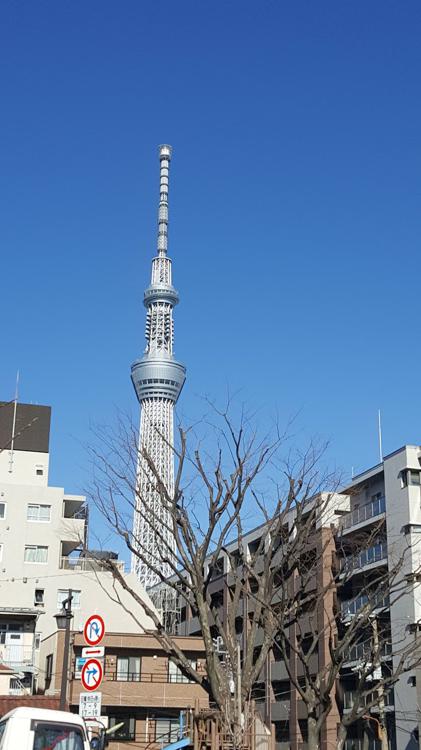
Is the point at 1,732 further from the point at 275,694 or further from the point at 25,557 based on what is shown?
the point at 275,694

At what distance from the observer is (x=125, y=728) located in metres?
37.4

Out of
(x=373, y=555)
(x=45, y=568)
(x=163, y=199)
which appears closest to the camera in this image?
(x=373, y=555)

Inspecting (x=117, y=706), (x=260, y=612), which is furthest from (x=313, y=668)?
(x=260, y=612)

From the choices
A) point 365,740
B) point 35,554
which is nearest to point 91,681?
point 365,740

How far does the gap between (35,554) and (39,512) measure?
2282 mm

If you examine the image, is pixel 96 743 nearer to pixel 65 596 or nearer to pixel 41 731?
pixel 41 731

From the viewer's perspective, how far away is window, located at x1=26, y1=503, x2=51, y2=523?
47031mm

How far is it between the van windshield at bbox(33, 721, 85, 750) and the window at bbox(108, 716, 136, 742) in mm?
27813

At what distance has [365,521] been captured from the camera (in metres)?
46.1

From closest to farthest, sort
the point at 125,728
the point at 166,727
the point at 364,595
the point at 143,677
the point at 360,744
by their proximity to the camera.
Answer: the point at 125,728, the point at 166,727, the point at 143,677, the point at 360,744, the point at 364,595

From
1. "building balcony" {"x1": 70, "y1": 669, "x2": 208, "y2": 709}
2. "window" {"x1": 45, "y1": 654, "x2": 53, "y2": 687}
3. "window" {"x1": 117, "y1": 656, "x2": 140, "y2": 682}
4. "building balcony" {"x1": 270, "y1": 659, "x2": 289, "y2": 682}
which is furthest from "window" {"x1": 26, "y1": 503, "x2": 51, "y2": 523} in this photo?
"building balcony" {"x1": 270, "y1": 659, "x2": 289, "y2": 682}

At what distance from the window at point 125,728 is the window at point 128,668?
165 cm

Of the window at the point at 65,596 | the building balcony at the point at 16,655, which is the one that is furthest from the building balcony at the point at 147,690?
the window at the point at 65,596

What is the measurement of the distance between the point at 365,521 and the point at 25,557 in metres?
18.0
